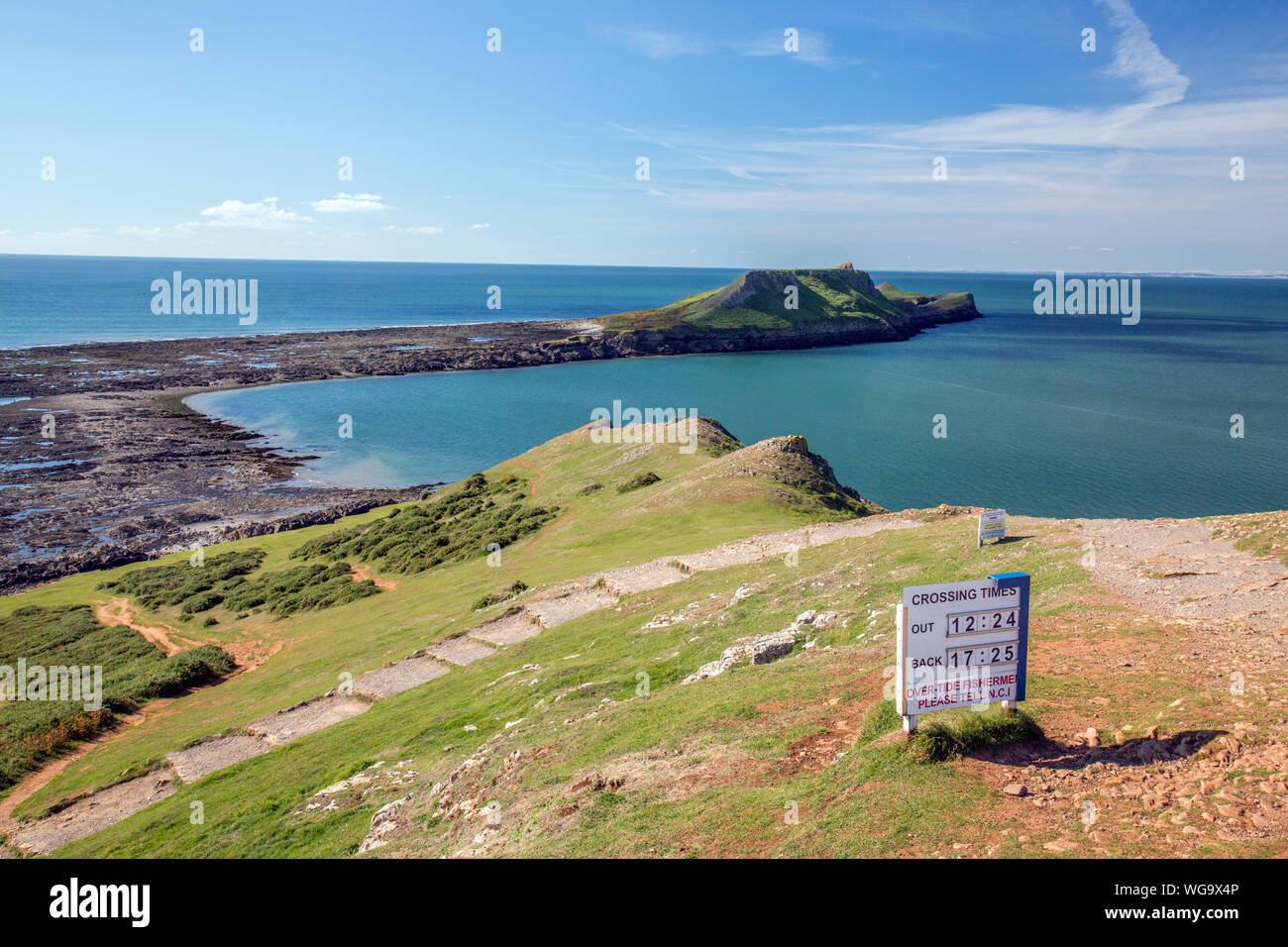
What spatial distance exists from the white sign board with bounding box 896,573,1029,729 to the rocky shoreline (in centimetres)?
6096

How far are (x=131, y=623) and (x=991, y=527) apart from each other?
45357 millimetres

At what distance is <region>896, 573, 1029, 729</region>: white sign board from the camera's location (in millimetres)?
11633

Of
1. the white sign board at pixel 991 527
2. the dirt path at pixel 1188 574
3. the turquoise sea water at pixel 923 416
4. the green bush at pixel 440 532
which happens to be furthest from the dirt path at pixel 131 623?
the dirt path at pixel 1188 574

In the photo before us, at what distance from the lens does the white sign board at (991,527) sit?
942 inches

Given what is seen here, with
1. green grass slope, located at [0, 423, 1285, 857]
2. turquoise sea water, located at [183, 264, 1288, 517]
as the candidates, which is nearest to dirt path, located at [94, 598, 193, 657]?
green grass slope, located at [0, 423, 1285, 857]

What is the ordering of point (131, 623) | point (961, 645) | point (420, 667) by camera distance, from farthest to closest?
point (131, 623)
point (420, 667)
point (961, 645)

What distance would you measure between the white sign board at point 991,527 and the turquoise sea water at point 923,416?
126 ft

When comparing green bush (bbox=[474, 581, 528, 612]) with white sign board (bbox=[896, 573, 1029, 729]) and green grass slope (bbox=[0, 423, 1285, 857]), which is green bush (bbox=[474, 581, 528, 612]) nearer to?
green grass slope (bbox=[0, 423, 1285, 857])

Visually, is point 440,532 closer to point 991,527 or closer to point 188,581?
point 188,581

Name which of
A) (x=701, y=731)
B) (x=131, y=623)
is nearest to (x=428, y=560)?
(x=131, y=623)

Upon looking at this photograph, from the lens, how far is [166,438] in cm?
8919
